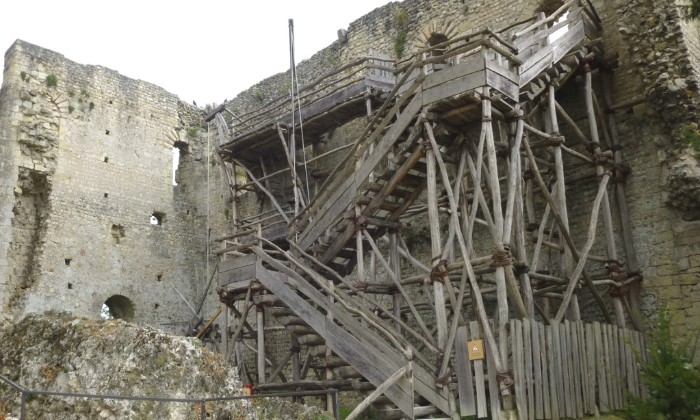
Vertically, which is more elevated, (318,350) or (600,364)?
(318,350)

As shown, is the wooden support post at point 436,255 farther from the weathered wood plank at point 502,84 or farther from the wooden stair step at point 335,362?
the wooden stair step at point 335,362

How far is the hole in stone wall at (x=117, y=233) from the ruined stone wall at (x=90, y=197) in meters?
0.03

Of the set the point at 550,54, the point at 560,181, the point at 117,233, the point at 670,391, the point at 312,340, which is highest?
the point at 550,54

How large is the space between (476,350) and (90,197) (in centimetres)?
1326

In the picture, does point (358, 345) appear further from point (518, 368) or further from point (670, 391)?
point (670, 391)

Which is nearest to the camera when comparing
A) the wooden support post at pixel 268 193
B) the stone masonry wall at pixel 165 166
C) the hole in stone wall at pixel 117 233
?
the stone masonry wall at pixel 165 166

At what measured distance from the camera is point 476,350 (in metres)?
8.44

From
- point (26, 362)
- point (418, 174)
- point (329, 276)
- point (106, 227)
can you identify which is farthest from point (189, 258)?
point (26, 362)

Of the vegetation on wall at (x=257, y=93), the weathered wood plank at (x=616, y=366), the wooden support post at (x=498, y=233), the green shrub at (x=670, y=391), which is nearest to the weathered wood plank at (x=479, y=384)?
the wooden support post at (x=498, y=233)

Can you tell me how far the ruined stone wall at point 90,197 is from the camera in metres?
16.8

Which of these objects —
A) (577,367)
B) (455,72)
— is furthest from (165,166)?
(577,367)

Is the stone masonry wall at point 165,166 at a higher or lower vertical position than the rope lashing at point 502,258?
higher

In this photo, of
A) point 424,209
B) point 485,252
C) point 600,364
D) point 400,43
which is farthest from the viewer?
point 400,43

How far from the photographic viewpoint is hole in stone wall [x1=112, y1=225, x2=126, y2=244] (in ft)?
61.1
